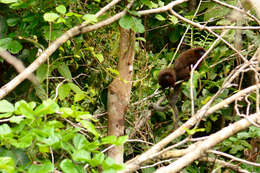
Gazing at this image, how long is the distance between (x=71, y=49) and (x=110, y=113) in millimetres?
796

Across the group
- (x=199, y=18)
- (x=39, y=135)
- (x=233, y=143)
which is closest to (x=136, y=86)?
(x=233, y=143)

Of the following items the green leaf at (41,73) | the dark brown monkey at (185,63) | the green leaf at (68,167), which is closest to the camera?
the green leaf at (68,167)

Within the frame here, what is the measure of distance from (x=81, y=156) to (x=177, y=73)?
2074 mm

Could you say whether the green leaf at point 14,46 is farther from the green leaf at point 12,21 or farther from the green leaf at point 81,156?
the green leaf at point 81,156

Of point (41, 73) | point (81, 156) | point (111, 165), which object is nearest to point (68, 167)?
point (81, 156)

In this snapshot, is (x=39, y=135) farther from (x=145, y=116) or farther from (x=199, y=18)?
(x=199, y=18)

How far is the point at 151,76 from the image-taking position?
3518 millimetres

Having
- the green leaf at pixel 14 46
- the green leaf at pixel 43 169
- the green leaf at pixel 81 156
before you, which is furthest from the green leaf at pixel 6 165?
the green leaf at pixel 14 46

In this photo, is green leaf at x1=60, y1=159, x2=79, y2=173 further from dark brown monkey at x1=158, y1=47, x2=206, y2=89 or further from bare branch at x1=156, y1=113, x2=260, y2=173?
dark brown monkey at x1=158, y1=47, x2=206, y2=89

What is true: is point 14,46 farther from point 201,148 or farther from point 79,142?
point 201,148

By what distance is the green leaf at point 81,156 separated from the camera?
1424mm

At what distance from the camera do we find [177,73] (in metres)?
3.37

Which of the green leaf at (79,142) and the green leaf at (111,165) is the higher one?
the green leaf at (79,142)

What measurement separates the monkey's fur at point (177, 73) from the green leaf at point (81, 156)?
5.68 feet
